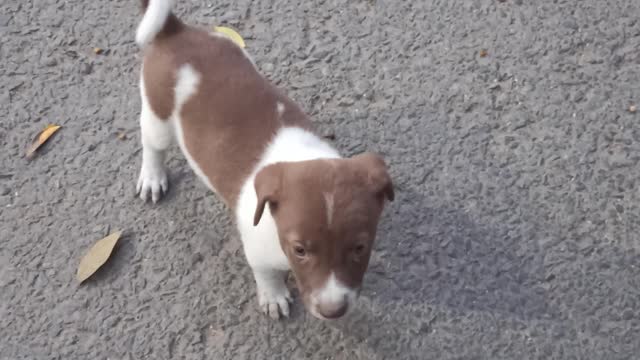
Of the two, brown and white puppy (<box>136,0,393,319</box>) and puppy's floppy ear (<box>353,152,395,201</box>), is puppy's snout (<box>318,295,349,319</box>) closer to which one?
brown and white puppy (<box>136,0,393,319</box>)

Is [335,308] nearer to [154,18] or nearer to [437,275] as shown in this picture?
[437,275]

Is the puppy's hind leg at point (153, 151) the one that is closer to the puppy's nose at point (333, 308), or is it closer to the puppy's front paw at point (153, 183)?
the puppy's front paw at point (153, 183)

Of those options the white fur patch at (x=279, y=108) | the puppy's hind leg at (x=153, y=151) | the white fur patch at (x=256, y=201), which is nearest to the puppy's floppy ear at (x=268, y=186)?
the white fur patch at (x=256, y=201)

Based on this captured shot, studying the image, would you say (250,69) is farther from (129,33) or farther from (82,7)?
(82,7)

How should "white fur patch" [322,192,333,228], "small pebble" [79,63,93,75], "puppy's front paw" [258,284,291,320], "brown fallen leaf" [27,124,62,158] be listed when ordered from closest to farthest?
"white fur patch" [322,192,333,228], "puppy's front paw" [258,284,291,320], "brown fallen leaf" [27,124,62,158], "small pebble" [79,63,93,75]

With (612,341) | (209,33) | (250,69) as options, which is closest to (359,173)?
(250,69)

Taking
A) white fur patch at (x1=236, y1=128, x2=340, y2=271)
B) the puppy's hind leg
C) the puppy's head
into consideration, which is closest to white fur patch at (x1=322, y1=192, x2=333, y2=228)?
the puppy's head
